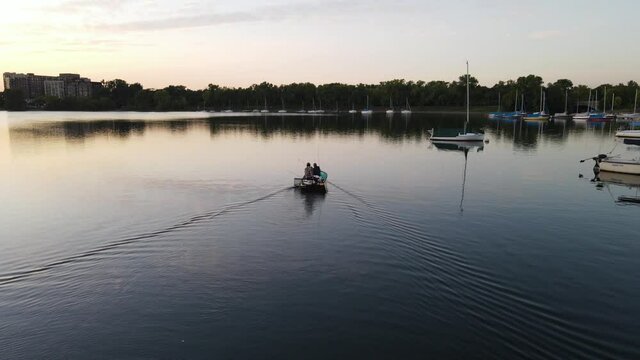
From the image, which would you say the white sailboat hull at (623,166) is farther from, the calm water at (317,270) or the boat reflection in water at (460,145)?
the boat reflection in water at (460,145)

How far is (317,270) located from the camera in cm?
2273

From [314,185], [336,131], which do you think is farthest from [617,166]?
[336,131]

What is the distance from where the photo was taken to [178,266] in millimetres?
23047

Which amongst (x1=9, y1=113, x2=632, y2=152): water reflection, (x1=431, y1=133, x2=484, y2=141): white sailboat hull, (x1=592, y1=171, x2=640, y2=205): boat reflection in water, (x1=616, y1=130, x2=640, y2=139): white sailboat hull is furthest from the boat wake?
(x1=616, y1=130, x2=640, y2=139): white sailboat hull

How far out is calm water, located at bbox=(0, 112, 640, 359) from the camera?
16.4 m

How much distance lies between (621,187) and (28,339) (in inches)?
2041

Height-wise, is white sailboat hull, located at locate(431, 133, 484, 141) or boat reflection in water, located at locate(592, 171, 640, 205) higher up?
white sailboat hull, located at locate(431, 133, 484, 141)

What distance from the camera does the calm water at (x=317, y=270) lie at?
16.4m

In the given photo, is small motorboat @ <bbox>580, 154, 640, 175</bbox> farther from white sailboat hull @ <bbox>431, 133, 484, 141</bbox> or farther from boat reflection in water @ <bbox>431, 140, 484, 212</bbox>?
white sailboat hull @ <bbox>431, 133, 484, 141</bbox>

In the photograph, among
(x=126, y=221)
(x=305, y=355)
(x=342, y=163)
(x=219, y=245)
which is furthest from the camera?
(x=342, y=163)

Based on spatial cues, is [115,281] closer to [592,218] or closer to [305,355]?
[305,355]

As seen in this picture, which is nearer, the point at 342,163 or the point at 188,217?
the point at 188,217

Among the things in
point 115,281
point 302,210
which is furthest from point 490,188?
point 115,281

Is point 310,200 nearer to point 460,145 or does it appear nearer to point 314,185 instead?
point 314,185
